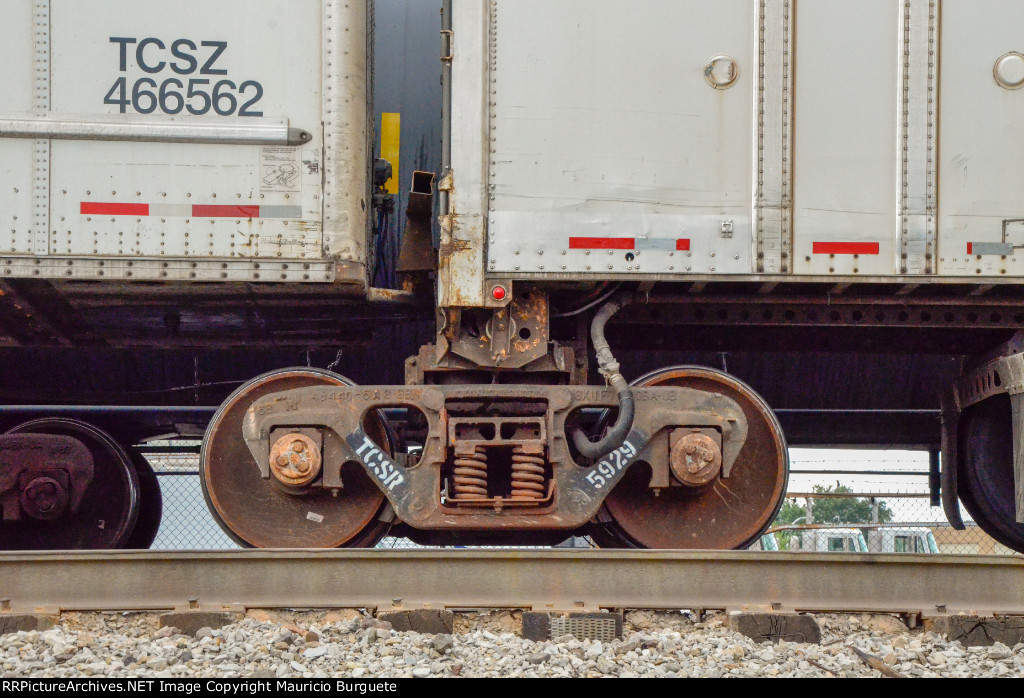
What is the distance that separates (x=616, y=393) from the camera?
554cm

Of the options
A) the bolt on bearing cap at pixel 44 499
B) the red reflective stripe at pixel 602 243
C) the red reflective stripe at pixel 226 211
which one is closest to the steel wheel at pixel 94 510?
the bolt on bearing cap at pixel 44 499

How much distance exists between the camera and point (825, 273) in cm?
539

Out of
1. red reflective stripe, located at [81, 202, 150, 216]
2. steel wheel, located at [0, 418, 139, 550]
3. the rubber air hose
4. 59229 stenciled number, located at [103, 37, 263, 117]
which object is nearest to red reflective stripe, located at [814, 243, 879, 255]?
the rubber air hose

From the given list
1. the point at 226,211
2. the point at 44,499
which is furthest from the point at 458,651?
the point at 44,499

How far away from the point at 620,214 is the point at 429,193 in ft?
3.91

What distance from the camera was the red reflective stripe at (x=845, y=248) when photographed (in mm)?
5383

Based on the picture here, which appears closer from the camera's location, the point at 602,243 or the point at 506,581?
the point at 506,581

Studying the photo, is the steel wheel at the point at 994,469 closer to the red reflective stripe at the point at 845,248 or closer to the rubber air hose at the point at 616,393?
the red reflective stripe at the point at 845,248

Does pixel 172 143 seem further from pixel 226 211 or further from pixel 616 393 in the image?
→ pixel 616 393

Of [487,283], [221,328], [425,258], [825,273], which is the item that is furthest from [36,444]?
[825,273]

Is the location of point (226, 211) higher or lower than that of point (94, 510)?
higher

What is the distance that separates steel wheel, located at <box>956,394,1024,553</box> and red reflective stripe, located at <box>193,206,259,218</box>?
4.67 meters

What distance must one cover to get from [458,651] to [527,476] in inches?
49.6
